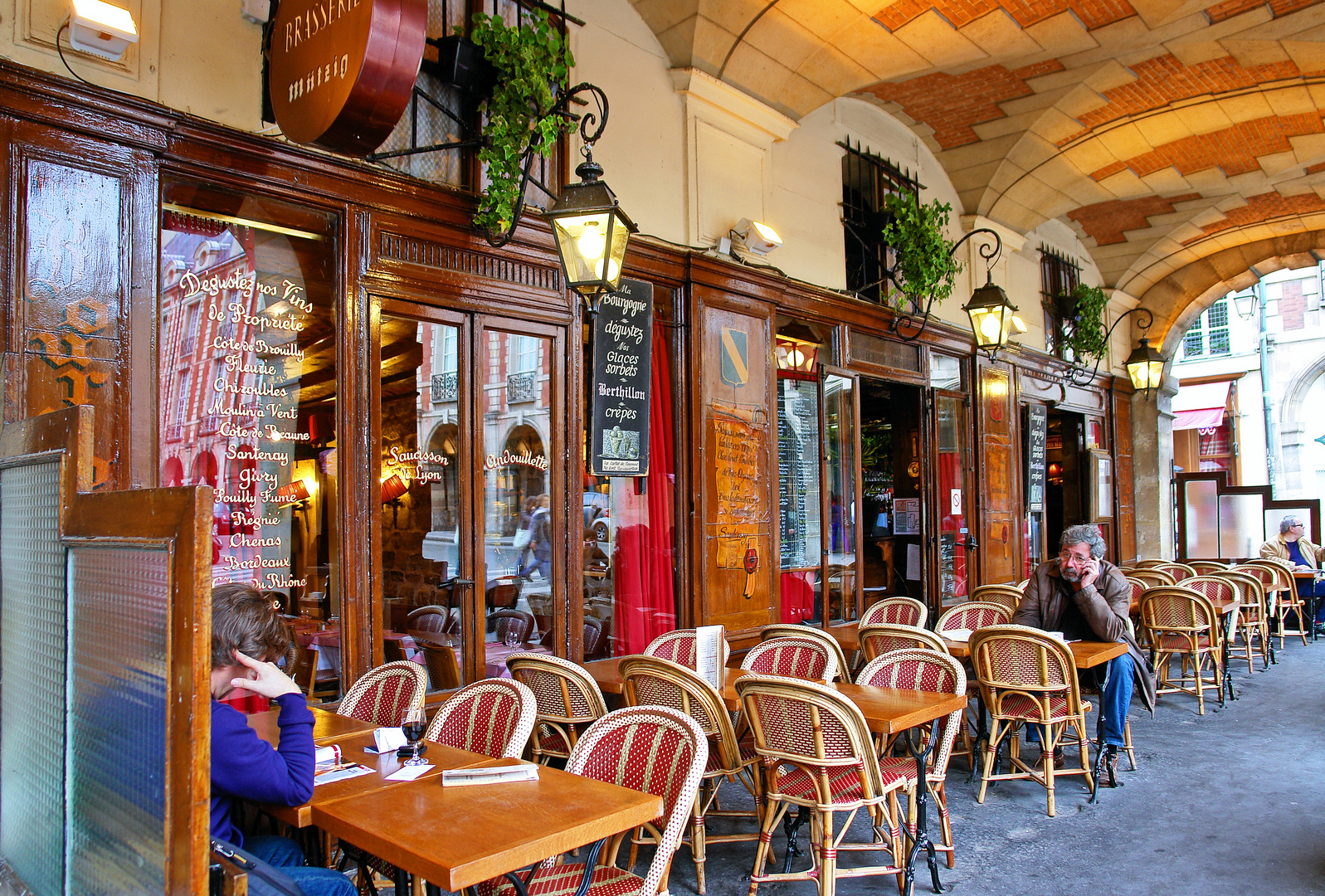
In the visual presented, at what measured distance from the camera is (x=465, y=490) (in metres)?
5.18

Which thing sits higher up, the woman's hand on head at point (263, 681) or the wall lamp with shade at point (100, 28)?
the wall lamp with shade at point (100, 28)

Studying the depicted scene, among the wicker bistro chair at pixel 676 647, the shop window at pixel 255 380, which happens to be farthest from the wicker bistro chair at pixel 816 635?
the shop window at pixel 255 380

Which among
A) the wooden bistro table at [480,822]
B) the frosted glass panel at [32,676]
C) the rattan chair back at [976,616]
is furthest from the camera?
the rattan chair back at [976,616]

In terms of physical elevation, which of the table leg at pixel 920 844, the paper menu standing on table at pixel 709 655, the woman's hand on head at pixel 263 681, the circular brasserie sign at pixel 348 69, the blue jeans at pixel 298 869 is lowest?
the table leg at pixel 920 844

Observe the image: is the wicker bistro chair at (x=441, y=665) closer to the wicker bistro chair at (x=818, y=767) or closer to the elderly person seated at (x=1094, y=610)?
the wicker bistro chair at (x=818, y=767)

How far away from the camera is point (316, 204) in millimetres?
4613

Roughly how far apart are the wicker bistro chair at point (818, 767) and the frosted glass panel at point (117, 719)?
2.67 m

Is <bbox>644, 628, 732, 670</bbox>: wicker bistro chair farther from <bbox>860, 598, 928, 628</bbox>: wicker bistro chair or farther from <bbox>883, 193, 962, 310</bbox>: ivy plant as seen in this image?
<bbox>883, 193, 962, 310</bbox>: ivy plant

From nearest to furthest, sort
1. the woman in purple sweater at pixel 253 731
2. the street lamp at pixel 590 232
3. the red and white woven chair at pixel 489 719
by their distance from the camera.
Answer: the woman in purple sweater at pixel 253 731 < the red and white woven chair at pixel 489 719 < the street lamp at pixel 590 232

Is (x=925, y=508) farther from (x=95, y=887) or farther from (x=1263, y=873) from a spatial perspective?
(x=95, y=887)

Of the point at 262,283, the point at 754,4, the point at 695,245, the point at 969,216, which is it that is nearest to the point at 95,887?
the point at 262,283

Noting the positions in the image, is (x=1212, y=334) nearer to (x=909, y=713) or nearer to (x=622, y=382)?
(x=622, y=382)

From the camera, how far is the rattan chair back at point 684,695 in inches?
158

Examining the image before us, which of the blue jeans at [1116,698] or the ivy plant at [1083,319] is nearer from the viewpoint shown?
the blue jeans at [1116,698]
